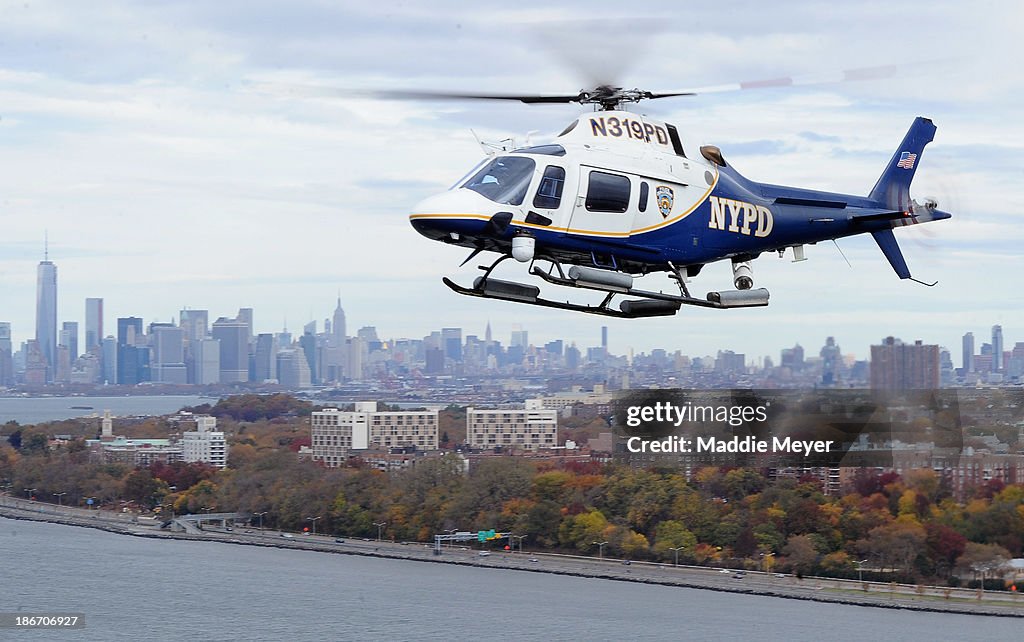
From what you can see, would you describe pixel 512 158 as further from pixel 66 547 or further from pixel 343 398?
pixel 343 398

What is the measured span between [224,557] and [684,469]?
11.6 metres

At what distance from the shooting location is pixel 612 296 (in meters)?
9.70

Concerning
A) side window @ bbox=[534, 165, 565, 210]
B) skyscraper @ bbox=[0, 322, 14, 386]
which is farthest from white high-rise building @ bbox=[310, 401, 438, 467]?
skyscraper @ bbox=[0, 322, 14, 386]

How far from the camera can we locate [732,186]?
34.1ft

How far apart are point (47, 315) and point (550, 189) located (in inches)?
4422

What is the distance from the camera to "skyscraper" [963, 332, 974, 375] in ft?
123

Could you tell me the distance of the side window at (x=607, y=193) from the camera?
9.27 m

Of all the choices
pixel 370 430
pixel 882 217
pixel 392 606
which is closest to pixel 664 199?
pixel 882 217

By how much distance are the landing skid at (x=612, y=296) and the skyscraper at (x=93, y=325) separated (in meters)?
118

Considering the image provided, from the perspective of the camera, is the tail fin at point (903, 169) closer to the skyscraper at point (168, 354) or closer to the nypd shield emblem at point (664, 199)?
the nypd shield emblem at point (664, 199)

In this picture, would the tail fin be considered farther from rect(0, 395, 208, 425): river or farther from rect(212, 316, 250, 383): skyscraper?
rect(212, 316, 250, 383): skyscraper

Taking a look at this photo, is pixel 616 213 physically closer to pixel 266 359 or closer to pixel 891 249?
pixel 891 249

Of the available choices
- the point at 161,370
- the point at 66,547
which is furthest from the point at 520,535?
the point at 161,370

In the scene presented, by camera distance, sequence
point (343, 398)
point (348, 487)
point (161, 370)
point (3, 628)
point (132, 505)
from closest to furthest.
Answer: point (3, 628) → point (348, 487) → point (132, 505) → point (343, 398) → point (161, 370)
